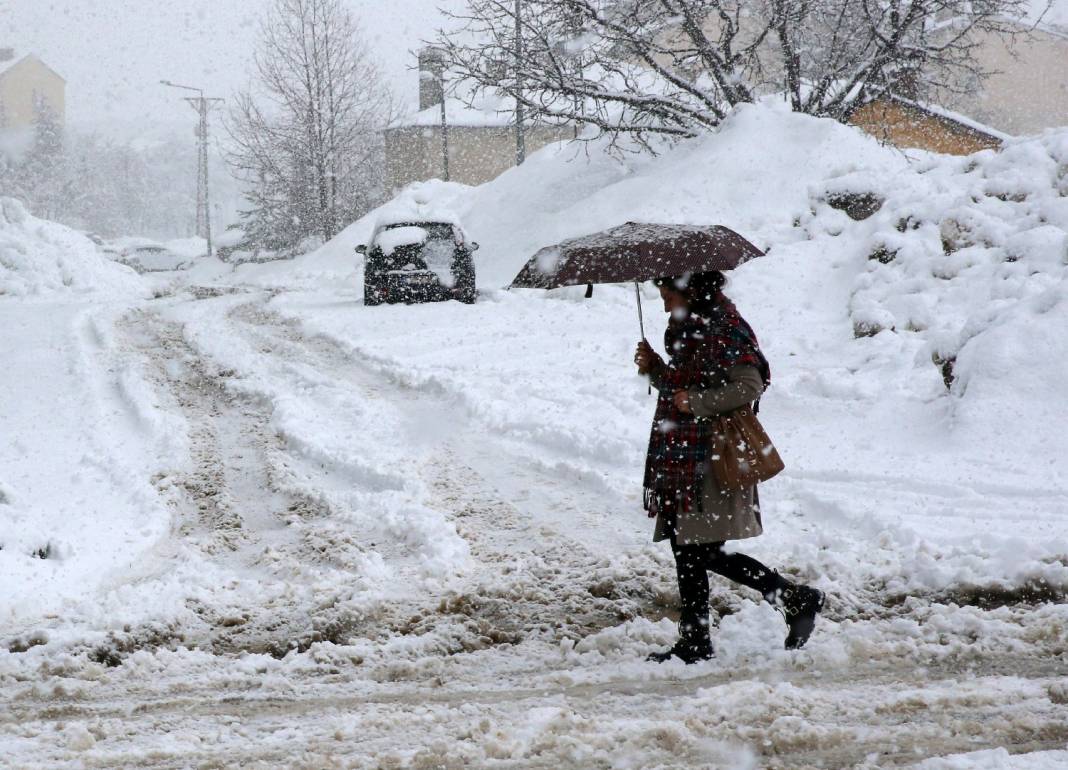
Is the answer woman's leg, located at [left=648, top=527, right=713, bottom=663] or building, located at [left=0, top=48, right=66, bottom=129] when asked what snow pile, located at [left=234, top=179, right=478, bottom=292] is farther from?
building, located at [left=0, top=48, right=66, bottom=129]

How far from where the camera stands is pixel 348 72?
34938 mm

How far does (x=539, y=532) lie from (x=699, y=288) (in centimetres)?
247

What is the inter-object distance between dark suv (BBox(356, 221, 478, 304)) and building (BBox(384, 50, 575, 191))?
28493 mm

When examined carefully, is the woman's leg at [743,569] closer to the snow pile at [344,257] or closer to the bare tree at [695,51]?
the bare tree at [695,51]

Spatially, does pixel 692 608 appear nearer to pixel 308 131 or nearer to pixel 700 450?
pixel 700 450

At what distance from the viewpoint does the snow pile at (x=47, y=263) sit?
21.7m

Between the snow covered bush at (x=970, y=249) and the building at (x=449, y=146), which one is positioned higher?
the building at (x=449, y=146)

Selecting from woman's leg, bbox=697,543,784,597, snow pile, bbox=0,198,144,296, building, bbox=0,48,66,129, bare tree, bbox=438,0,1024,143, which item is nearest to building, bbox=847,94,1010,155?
bare tree, bbox=438,0,1024,143

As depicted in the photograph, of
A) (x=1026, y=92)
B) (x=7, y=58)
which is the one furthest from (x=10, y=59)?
(x=1026, y=92)

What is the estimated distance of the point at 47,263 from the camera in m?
22.8

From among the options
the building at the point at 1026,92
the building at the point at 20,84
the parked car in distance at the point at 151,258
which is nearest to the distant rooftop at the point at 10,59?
the building at the point at 20,84

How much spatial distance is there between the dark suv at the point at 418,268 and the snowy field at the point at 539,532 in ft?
6.92

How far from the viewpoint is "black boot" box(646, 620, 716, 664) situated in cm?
397

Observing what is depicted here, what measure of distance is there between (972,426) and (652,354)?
14.3ft
